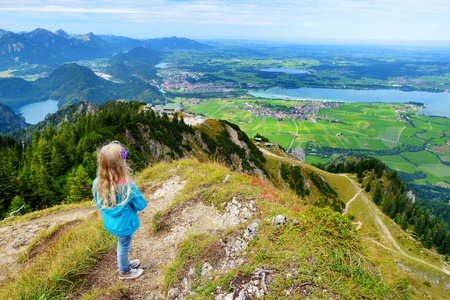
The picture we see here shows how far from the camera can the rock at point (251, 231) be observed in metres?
6.49

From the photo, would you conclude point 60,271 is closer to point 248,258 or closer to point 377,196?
point 248,258

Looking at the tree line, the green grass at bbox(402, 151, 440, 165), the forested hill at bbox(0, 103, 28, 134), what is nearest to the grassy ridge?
the tree line

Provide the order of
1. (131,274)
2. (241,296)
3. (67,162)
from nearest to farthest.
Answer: (241,296) → (131,274) → (67,162)

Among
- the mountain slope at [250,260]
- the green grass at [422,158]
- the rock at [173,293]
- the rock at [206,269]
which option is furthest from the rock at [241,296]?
the green grass at [422,158]

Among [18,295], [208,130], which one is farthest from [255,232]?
[208,130]

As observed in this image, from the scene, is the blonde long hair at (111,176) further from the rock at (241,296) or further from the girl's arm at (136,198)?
the rock at (241,296)

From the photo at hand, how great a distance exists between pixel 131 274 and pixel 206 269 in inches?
78.7

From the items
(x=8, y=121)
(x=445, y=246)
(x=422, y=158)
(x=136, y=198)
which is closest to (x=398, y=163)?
(x=422, y=158)

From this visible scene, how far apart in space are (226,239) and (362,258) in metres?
3.48

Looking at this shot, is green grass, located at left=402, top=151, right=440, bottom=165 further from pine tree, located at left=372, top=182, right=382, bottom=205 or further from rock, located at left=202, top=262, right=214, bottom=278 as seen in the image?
rock, located at left=202, top=262, right=214, bottom=278

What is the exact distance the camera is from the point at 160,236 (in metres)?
8.12

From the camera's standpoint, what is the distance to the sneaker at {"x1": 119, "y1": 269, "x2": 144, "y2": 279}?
587 cm

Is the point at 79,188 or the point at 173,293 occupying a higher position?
the point at 173,293

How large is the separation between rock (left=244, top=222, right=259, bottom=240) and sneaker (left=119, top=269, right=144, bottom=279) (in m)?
3.00
